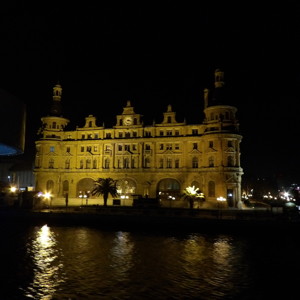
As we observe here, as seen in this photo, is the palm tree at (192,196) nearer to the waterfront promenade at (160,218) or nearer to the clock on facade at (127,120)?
the waterfront promenade at (160,218)

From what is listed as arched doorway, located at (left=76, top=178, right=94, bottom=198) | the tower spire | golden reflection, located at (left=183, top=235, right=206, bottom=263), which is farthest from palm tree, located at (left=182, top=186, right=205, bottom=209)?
the tower spire

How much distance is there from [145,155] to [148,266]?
1842 inches

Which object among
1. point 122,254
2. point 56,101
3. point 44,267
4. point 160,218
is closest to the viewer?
point 44,267

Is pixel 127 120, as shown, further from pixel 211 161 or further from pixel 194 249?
pixel 194 249

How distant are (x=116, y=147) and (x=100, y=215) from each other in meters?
30.2

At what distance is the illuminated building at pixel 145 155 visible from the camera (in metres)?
59.9

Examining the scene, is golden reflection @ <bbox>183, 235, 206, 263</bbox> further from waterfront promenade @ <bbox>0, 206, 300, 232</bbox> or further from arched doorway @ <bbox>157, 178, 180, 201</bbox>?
arched doorway @ <bbox>157, 178, 180, 201</bbox>

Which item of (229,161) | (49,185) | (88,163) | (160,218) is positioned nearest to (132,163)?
(88,163)

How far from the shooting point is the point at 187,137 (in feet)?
210

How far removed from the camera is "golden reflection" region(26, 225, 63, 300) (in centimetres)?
1581

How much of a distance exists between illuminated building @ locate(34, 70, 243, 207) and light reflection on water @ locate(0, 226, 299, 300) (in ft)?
82.8

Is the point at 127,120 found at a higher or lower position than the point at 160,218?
higher

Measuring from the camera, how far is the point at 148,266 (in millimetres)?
20641

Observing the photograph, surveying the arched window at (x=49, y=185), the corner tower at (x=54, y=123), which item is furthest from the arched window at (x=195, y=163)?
the arched window at (x=49, y=185)
